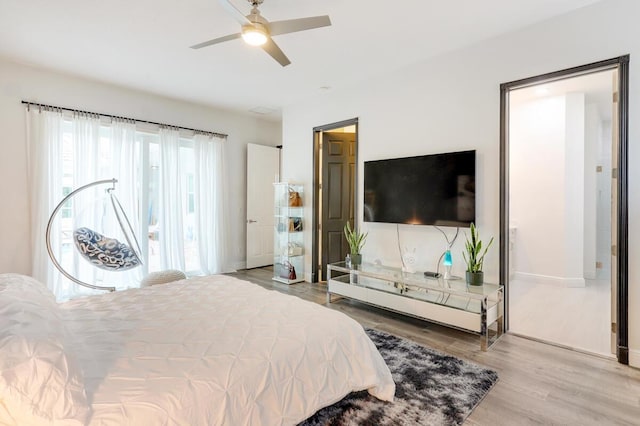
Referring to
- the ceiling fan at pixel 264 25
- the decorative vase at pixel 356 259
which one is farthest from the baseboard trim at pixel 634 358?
the ceiling fan at pixel 264 25

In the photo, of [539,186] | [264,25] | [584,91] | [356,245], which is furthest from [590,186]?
[264,25]

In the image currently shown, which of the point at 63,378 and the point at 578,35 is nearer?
the point at 63,378

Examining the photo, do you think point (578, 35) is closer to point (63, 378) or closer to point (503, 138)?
point (503, 138)

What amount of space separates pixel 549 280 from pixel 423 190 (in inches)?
117

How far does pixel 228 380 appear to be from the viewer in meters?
1.31

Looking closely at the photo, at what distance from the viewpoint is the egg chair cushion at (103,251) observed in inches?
131

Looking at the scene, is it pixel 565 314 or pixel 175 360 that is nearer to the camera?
pixel 175 360

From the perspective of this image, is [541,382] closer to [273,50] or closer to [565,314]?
[565,314]

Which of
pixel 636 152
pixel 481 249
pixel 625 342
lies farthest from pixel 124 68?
pixel 625 342

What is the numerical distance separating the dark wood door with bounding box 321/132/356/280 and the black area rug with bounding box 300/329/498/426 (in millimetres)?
2590

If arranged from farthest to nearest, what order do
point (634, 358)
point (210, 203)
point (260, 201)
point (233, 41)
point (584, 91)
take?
point (260, 201)
point (210, 203)
point (584, 91)
point (233, 41)
point (634, 358)

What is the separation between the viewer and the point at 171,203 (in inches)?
190

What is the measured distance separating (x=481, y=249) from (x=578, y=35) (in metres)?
1.99

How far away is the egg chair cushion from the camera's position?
10.9ft
